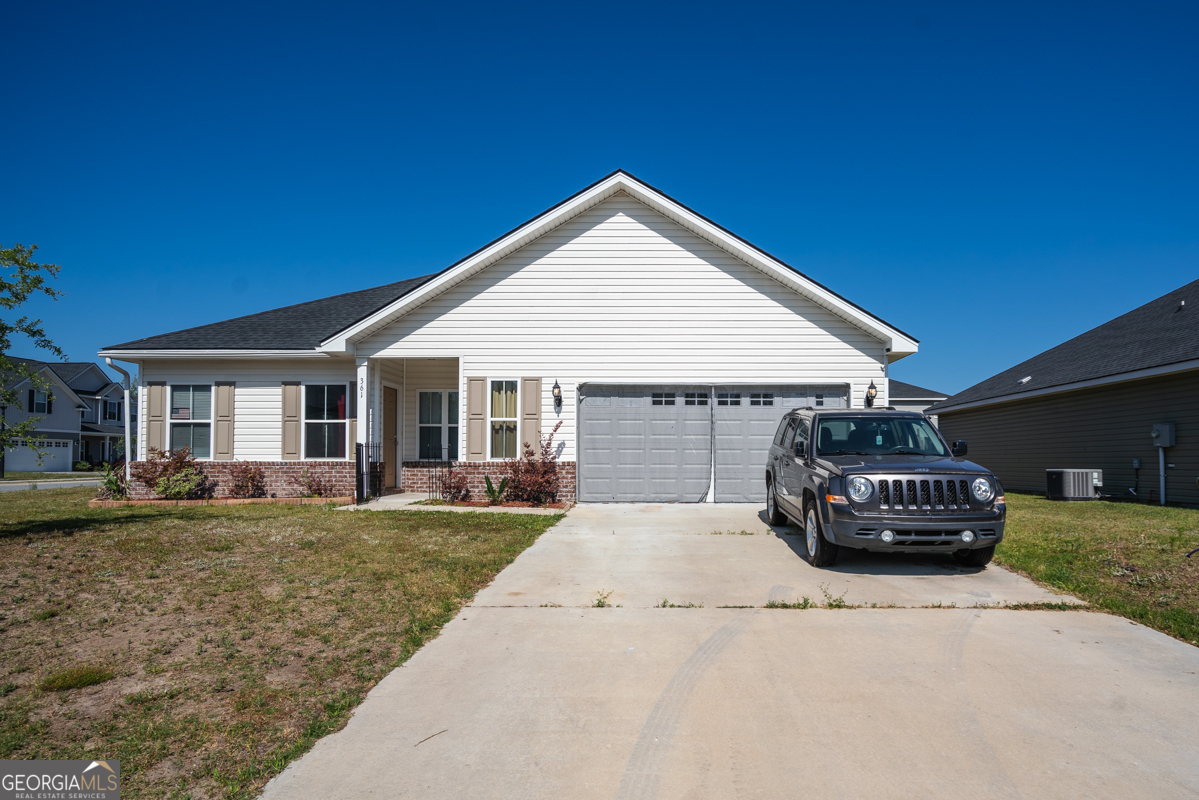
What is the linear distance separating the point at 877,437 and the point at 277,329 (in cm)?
1412

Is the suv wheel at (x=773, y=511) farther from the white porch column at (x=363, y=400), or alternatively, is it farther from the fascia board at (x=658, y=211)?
the white porch column at (x=363, y=400)

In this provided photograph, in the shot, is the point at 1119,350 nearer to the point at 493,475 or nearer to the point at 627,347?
the point at 627,347

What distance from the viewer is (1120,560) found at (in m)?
8.10

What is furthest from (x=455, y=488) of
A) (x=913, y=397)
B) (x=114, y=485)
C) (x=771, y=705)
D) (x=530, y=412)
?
(x=913, y=397)

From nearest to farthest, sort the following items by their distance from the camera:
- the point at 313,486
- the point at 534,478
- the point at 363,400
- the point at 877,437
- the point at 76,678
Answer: the point at 76,678, the point at 877,437, the point at 534,478, the point at 363,400, the point at 313,486

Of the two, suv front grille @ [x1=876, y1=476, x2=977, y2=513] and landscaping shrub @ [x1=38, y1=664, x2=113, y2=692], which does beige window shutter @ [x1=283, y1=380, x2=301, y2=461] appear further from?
suv front grille @ [x1=876, y1=476, x2=977, y2=513]

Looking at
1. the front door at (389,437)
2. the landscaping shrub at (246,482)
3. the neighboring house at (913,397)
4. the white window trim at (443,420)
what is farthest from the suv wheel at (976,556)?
the neighboring house at (913,397)

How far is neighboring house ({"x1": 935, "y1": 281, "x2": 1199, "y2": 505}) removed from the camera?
49.5 feet

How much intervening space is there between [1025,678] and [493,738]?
3447 mm

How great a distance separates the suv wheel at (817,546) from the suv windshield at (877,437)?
2.94ft

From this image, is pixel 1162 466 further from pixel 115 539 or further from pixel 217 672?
pixel 115 539

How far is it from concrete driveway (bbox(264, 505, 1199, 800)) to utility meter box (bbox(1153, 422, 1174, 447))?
38.4 feet

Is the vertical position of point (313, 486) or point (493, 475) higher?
point (493, 475)
